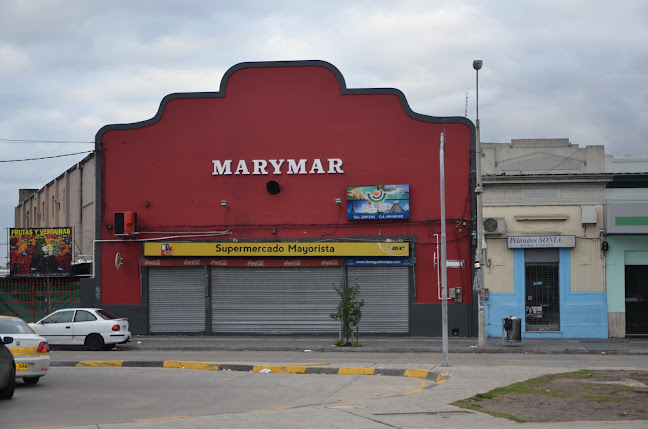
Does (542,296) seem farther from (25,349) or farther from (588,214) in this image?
(25,349)

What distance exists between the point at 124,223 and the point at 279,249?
20.7ft

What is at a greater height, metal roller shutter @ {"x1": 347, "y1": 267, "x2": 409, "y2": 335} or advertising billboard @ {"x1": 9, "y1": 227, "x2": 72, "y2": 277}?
advertising billboard @ {"x1": 9, "y1": 227, "x2": 72, "y2": 277}

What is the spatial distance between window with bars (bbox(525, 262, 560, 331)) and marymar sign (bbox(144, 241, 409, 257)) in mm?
4823

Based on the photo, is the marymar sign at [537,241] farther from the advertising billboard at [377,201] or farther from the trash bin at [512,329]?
the advertising billboard at [377,201]

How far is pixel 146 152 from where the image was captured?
111 feet

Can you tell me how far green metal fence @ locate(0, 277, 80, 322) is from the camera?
34688 millimetres

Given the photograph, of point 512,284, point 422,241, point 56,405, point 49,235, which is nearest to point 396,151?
point 422,241

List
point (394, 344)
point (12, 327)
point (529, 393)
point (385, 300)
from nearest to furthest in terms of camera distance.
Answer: point (529, 393) < point (12, 327) < point (394, 344) < point (385, 300)

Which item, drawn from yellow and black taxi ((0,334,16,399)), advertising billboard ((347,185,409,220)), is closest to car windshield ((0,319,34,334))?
yellow and black taxi ((0,334,16,399))

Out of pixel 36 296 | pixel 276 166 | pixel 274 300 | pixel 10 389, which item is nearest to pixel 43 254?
pixel 36 296

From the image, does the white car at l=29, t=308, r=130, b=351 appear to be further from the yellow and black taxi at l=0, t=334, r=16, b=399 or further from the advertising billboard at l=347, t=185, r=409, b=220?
the yellow and black taxi at l=0, t=334, r=16, b=399

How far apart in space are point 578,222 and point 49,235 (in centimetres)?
2143

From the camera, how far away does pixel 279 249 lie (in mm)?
32344

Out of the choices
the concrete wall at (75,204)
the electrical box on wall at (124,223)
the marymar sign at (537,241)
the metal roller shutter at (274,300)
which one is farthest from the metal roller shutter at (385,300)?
the concrete wall at (75,204)
